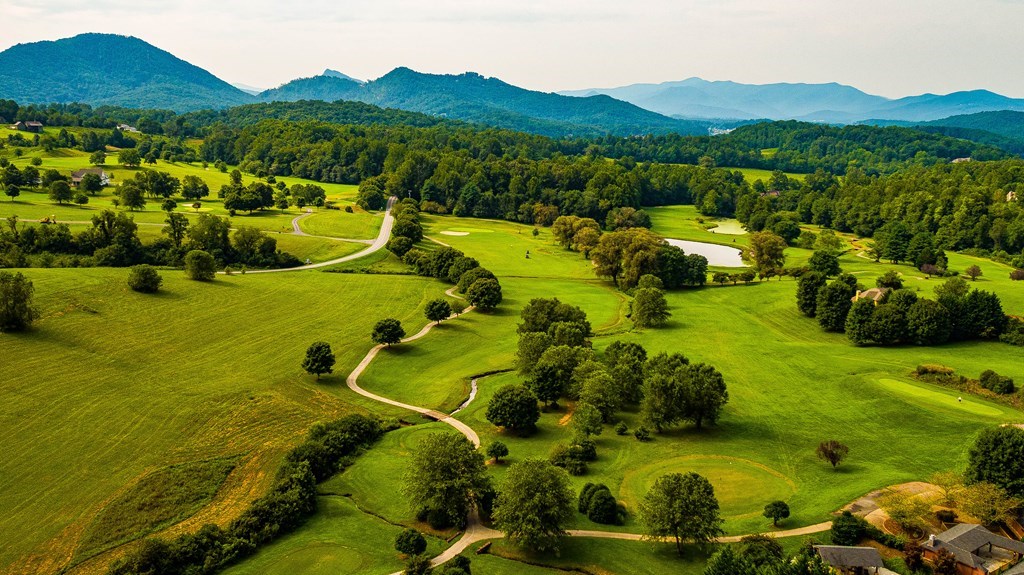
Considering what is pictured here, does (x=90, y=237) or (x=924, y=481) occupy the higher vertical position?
(x=90, y=237)

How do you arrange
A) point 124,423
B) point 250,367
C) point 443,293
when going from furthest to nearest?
point 443,293, point 250,367, point 124,423

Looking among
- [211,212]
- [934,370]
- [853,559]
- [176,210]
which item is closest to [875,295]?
[934,370]

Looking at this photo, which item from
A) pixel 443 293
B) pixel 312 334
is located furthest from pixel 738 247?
pixel 312 334

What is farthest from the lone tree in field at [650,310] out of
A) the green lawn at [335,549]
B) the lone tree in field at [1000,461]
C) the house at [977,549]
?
the green lawn at [335,549]

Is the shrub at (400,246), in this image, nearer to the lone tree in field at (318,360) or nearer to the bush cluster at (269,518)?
the lone tree in field at (318,360)

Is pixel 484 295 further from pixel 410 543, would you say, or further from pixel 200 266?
pixel 410 543

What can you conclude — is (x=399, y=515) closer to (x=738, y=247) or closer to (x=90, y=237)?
(x=90, y=237)

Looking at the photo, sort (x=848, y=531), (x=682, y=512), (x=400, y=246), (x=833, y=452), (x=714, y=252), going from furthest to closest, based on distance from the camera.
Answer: (x=714, y=252) < (x=400, y=246) < (x=833, y=452) < (x=682, y=512) < (x=848, y=531)
